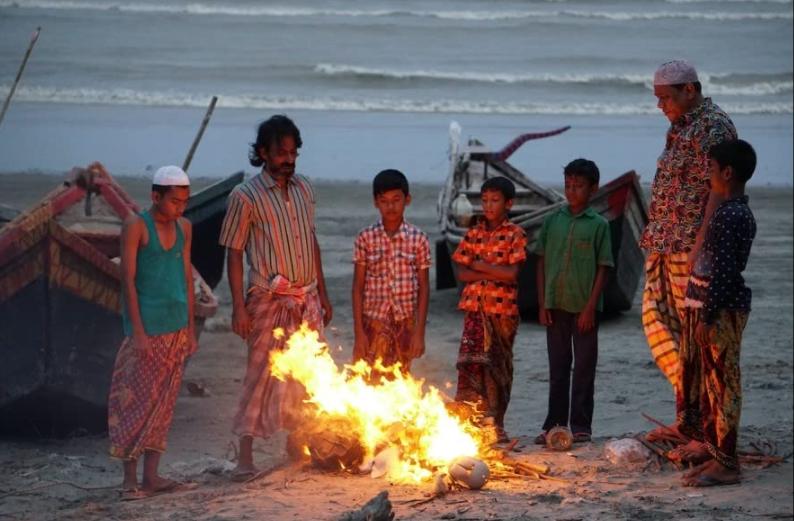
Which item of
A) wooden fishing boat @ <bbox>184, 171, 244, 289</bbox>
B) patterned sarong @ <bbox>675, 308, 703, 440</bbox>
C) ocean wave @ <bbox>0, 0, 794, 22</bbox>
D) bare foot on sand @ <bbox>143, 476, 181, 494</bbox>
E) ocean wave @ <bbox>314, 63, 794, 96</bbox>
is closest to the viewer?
patterned sarong @ <bbox>675, 308, 703, 440</bbox>

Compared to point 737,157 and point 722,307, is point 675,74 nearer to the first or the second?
point 737,157

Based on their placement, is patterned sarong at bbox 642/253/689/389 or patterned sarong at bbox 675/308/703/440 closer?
patterned sarong at bbox 675/308/703/440

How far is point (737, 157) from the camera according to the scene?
5.70m

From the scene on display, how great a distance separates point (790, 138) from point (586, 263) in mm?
22441

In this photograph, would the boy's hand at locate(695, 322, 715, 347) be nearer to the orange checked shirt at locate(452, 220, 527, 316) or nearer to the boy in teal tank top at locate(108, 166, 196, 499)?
the orange checked shirt at locate(452, 220, 527, 316)

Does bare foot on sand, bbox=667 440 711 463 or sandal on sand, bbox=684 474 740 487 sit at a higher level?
bare foot on sand, bbox=667 440 711 463

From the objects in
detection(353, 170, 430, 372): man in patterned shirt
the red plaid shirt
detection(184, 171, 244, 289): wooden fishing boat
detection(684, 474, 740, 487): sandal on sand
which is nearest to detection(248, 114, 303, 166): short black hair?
detection(353, 170, 430, 372): man in patterned shirt

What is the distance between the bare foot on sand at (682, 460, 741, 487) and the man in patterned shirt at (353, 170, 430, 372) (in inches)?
60.4

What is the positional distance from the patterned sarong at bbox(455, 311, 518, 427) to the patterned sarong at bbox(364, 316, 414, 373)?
30cm

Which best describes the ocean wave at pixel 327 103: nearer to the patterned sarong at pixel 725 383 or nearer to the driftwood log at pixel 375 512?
the patterned sarong at pixel 725 383

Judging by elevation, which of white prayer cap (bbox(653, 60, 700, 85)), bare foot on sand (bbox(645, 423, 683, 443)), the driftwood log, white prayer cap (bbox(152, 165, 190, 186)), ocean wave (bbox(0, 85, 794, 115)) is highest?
ocean wave (bbox(0, 85, 794, 115))

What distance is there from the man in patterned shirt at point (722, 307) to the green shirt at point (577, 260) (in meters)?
0.83

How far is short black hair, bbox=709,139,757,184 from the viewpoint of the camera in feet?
18.7

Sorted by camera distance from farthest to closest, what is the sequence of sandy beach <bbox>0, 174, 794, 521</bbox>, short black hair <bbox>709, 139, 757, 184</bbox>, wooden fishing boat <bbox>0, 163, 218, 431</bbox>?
wooden fishing boat <bbox>0, 163, 218, 431</bbox> < short black hair <bbox>709, 139, 757, 184</bbox> < sandy beach <bbox>0, 174, 794, 521</bbox>
